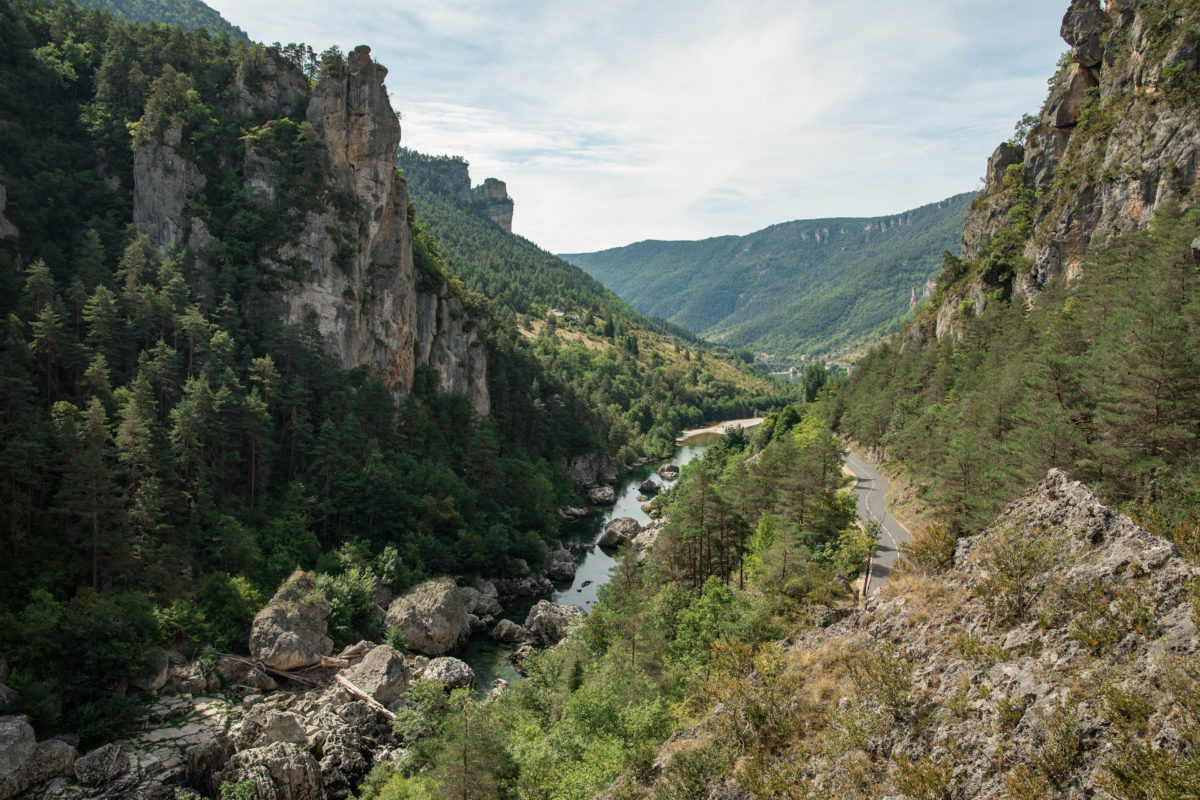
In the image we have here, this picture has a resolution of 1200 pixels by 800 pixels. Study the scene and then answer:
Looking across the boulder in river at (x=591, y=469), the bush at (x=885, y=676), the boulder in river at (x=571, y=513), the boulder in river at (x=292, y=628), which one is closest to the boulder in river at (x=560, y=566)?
the boulder in river at (x=571, y=513)

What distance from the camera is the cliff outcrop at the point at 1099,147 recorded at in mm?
38406

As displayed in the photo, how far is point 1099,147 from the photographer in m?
45.9

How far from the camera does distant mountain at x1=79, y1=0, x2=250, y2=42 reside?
156 m

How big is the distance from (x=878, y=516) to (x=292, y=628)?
119 ft

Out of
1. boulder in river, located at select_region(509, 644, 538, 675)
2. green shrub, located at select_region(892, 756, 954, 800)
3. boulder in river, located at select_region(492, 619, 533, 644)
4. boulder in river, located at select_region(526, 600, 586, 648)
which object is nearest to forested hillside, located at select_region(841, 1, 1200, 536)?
green shrub, located at select_region(892, 756, 954, 800)

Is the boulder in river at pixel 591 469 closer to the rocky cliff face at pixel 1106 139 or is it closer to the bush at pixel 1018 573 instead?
the rocky cliff face at pixel 1106 139

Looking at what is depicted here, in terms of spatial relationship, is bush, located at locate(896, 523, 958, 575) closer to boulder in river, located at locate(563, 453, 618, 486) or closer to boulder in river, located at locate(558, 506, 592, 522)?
boulder in river, located at locate(558, 506, 592, 522)

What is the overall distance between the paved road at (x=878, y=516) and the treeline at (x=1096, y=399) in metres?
3.28

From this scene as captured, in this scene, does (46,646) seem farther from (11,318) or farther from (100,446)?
(11,318)

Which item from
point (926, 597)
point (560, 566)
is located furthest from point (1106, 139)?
point (560, 566)

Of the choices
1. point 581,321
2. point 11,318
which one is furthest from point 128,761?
point 581,321

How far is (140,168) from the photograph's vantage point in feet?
183

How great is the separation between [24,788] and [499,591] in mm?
32504

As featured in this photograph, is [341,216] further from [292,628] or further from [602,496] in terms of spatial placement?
[602,496]
